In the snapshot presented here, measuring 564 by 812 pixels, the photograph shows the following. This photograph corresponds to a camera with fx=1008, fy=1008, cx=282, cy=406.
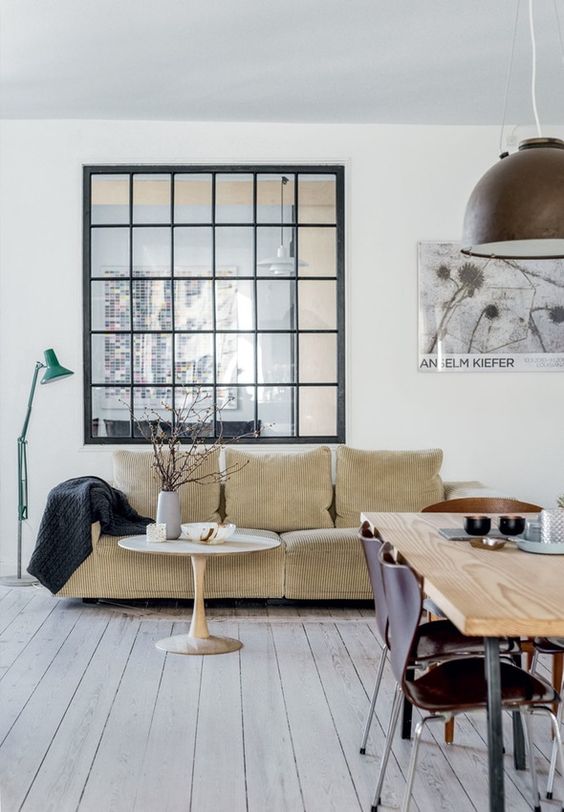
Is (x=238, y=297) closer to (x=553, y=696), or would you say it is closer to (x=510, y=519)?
(x=510, y=519)

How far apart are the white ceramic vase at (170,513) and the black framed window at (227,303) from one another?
1.65 meters

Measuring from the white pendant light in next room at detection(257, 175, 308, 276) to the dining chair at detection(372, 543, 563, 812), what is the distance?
421cm

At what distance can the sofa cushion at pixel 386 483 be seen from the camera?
6.39m

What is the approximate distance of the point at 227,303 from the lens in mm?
6918

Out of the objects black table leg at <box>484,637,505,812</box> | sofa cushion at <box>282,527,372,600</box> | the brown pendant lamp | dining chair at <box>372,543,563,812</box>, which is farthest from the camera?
sofa cushion at <box>282,527,372,600</box>

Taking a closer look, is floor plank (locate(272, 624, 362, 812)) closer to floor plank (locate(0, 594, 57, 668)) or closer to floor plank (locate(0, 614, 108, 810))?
floor plank (locate(0, 614, 108, 810))

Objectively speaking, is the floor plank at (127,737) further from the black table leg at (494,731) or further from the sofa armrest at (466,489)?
the sofa armrest at (466,489)

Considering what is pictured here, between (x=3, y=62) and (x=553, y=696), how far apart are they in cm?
450

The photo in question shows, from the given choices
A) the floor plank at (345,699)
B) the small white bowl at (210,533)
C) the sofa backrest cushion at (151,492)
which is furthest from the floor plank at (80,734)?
the sofa backrest cushion at (151,492)

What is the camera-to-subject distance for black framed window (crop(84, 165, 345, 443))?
689cm

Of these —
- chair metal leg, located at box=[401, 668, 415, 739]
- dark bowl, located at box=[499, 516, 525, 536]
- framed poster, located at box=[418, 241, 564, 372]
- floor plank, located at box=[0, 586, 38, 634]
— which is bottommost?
floor plank, located at box=[0, 586, 38, 634]

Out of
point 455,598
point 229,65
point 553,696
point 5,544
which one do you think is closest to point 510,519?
point 553,696

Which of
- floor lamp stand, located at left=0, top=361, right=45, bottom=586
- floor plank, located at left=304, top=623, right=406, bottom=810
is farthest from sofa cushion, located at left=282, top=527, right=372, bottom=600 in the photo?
floor lamp stand, located at left=0, top=361, right=45, bottom=586

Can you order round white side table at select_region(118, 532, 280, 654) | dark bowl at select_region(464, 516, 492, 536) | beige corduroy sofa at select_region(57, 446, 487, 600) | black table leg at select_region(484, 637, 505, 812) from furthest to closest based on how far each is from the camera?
beige corduroy sofa at select_region(57, 446, 487, 600) → round white side table at select_region(118, 532, 280, 654) → dark bowl at select_region(464, 516, 492, 536) → black table leg at select_region(484, 637, 505, 812)
